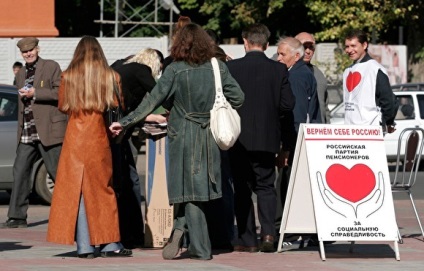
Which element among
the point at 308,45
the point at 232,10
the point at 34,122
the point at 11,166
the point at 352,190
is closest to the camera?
the point at 352,190

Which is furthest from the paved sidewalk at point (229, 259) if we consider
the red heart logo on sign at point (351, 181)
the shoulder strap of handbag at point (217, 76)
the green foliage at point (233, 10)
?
the green foliage at point (233, 10)

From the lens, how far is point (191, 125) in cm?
1027

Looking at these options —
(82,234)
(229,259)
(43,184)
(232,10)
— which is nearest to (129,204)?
(82,234)

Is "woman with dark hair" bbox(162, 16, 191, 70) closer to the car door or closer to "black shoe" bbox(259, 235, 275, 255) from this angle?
"black shoe" bbox(259, 235, 275, 255)

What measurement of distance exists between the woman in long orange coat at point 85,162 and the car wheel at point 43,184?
5.64 m

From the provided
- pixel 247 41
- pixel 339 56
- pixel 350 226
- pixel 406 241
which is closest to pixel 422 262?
pixel 350 226

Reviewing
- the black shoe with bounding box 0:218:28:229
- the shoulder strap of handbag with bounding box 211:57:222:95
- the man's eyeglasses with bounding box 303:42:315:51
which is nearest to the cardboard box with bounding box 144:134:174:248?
the shoulder strap of handbag with bounding box 211:57:222:95

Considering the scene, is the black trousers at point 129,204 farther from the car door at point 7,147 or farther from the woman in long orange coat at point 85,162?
the car door at point 7,147

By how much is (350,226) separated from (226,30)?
3185 centimetres

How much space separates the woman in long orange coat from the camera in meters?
10.2

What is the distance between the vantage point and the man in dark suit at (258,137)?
35.7 ft

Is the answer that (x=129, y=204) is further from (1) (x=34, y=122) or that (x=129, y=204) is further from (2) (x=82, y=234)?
(1) (x=34, y=122)

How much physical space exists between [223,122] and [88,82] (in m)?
1.12

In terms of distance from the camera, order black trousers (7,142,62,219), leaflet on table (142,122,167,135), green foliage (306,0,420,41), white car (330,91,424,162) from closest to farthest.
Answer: leaflet on table (142,122,167,135) → black trousers (7,142,62,219) → white car (330,91,424,162) → green foliage (306,0,420,41)
